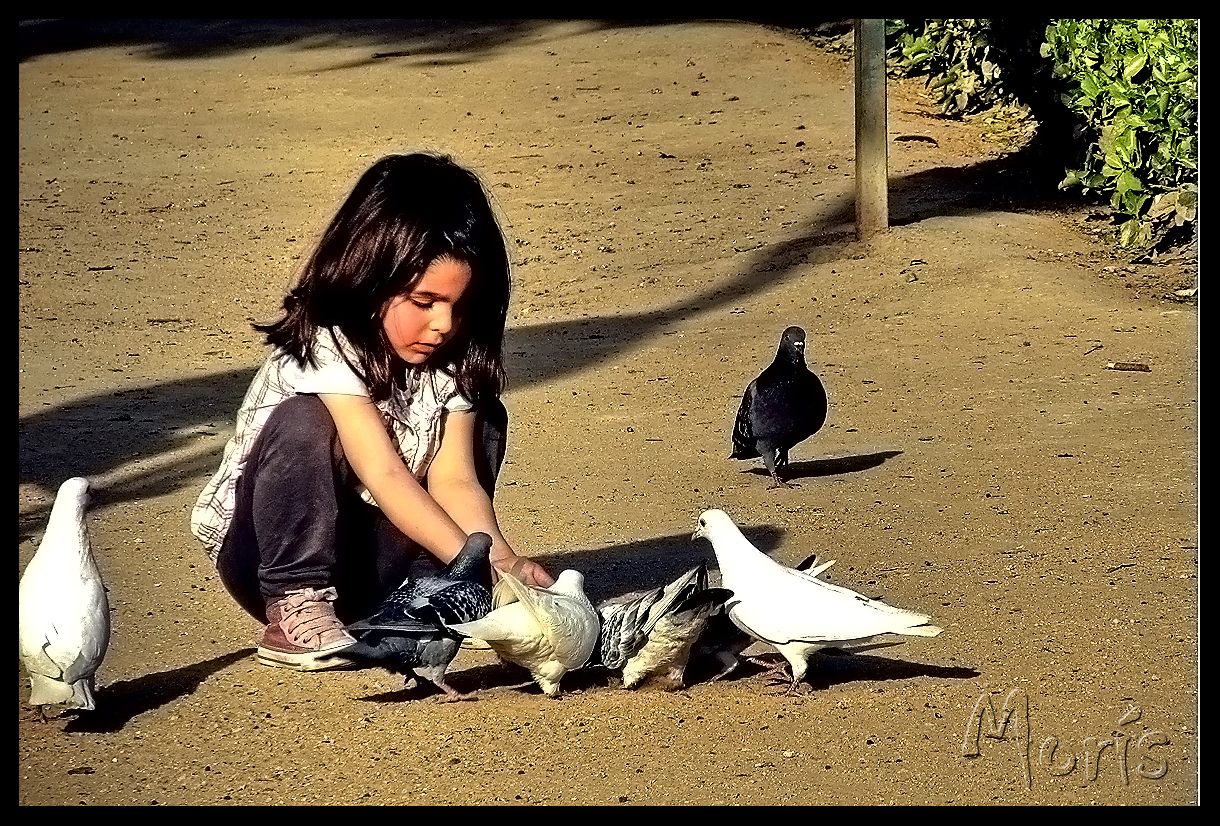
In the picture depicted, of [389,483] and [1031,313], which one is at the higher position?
[389,483]

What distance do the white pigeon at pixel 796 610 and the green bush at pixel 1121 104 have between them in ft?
15.5

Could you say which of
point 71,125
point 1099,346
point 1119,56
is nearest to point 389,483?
point 1099,346

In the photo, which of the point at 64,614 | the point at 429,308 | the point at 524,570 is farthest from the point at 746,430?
the point at 64,614

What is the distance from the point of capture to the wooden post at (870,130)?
875 cm

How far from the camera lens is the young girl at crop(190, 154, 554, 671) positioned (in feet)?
12.6

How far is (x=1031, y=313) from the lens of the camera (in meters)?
7.77

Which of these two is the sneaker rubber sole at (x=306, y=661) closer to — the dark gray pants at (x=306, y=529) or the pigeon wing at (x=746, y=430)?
the dark gray pants at (x=306, y=529)

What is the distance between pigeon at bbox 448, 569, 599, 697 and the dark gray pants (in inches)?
17.5

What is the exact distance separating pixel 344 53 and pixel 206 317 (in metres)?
6.75

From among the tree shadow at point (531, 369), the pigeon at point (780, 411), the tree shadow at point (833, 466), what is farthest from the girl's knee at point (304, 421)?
the tree shadow at point (833, 466)

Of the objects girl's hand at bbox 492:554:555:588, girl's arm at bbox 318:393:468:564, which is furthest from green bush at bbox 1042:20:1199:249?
girl's arm at bbox 318:393:468:564

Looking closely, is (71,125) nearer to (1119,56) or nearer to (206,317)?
(206,317)

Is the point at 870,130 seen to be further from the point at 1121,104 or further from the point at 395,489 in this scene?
the point at 395,489

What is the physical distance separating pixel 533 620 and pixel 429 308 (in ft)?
2.62
